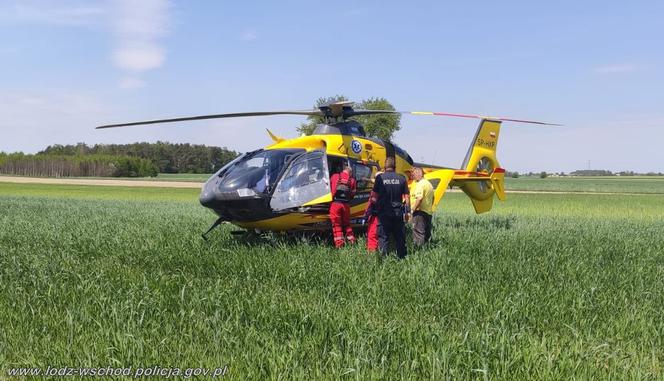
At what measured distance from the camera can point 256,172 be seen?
29.9 ft

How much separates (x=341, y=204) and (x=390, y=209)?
1.20 metres

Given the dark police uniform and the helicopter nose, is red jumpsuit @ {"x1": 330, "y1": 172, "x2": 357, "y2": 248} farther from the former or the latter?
the helicopter nose

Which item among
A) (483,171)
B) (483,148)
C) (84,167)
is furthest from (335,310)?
(84,167)

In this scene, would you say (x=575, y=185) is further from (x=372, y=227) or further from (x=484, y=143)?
(x=372, y=227)

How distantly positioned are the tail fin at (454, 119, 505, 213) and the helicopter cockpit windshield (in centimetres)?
569

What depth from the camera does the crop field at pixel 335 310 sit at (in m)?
3.83

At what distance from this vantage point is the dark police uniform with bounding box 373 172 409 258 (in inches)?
328

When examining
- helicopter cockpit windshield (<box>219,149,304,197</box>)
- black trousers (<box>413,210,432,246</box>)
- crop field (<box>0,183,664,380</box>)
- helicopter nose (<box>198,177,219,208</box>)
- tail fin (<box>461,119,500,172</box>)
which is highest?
tail fin (<box>461,119,500,172</box>)

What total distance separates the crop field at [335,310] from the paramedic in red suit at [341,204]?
0.37m

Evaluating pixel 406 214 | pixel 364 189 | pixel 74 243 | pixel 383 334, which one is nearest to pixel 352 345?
pixel 383 334

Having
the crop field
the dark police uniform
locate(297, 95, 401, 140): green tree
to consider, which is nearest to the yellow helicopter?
the crop field

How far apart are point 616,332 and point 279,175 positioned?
5877 mm

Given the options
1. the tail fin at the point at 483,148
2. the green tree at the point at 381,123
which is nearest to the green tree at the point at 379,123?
the green tree at the point at 381,123

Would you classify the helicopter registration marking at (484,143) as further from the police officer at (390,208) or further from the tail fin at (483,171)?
the police officer at (390,208)
